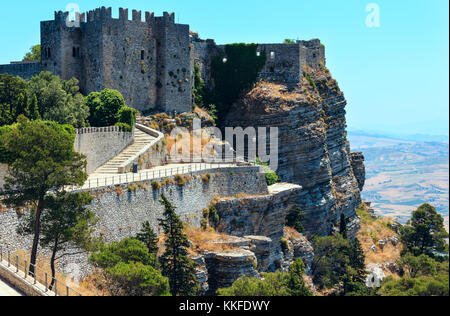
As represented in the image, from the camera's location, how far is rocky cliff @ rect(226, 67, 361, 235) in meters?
55.5

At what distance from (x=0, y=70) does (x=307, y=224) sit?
27.6 m

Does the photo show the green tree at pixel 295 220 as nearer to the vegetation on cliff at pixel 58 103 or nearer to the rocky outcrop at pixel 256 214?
the rocky outcrop at pixel 256 214

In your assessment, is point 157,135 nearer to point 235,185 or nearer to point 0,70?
point 235,185

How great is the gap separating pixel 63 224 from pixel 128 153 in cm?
1603

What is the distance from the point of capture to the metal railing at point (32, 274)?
25422mm

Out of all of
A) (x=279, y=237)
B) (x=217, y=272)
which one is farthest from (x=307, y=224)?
(x=217, y=272)

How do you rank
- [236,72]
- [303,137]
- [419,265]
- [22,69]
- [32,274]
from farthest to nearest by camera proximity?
[236,72] < [303,137] < [22,69] < [419,265] < [32,274]

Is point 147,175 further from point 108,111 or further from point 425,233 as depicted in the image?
point 425,233

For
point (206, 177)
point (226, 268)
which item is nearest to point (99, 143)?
point (206, 177)

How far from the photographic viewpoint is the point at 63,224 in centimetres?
2852

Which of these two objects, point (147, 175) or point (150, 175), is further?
point (150, 175)

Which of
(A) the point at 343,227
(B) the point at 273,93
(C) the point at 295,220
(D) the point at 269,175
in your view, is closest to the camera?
(D) the point at 269,175

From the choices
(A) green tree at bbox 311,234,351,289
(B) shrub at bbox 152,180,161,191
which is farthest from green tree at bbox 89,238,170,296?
(A) green tree at bbox 311,234,351,289

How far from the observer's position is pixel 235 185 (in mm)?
44531
